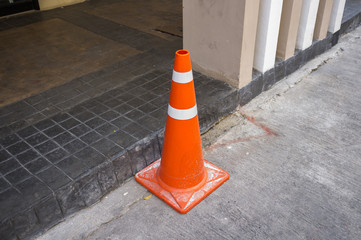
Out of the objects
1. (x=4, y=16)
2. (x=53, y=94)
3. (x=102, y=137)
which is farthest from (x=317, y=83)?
(x=4, y=16)

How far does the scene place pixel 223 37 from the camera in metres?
3.54

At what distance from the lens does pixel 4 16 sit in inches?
228

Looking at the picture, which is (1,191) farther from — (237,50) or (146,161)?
(237,50)

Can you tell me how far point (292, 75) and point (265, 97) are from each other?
75cm

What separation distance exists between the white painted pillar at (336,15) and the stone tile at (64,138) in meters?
4.10

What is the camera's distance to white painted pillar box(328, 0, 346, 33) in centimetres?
492

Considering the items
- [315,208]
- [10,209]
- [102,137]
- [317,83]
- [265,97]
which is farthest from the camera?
[317,83]

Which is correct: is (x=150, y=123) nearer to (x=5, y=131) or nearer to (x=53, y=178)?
(x=53, y=178)

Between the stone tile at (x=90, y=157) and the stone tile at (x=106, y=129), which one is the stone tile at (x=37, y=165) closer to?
the stone tile at (x=90, y=157)

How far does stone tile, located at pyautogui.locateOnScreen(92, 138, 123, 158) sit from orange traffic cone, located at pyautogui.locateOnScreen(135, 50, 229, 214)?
298mm

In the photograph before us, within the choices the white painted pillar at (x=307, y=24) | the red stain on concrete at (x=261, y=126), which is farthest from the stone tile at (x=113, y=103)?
the white painted pillar at (x=307, y=24)

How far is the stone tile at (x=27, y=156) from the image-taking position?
2639 mm

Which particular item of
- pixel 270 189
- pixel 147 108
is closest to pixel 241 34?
pixel 147 108

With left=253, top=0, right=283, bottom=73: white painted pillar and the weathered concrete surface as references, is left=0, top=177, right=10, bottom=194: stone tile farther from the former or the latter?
left=253, top=0, right=283, bottom=73: white painted pillar
